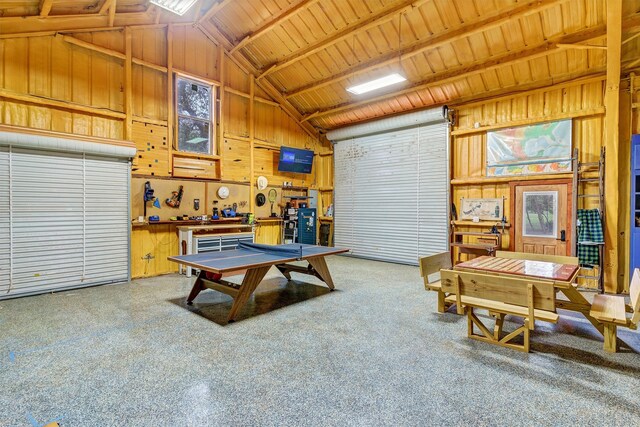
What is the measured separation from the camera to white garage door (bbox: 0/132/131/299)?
4.91 m

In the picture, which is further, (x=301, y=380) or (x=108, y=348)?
(x=108, y=348)

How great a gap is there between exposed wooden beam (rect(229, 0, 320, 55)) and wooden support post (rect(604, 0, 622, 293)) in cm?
535

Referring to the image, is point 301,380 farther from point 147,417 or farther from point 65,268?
point 65,268

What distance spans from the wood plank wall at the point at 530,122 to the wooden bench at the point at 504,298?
13.3 ft

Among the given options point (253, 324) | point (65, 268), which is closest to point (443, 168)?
point (253, 324)

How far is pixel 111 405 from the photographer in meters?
2.30

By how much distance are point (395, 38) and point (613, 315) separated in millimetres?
6137

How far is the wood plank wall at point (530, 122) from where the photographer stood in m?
5.83

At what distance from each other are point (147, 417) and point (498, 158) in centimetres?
744

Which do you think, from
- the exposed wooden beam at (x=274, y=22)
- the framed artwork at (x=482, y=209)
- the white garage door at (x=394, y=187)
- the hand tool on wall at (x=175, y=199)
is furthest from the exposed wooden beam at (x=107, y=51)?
the framed artwork at (x=482, y=209)

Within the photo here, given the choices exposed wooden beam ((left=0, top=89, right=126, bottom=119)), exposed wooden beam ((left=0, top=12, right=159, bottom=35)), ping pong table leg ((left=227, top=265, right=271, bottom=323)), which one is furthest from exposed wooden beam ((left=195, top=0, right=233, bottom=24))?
ping pong table leg ((left=227, top=265, right=271, bottom=323))

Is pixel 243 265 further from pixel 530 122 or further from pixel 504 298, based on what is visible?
pixel 530 122

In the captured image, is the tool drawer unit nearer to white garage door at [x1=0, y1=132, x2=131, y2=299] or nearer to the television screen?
white garage door at [x1=0, y1=132, x2=131, y2=299]

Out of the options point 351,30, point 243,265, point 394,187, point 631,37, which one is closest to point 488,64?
point 631,37
